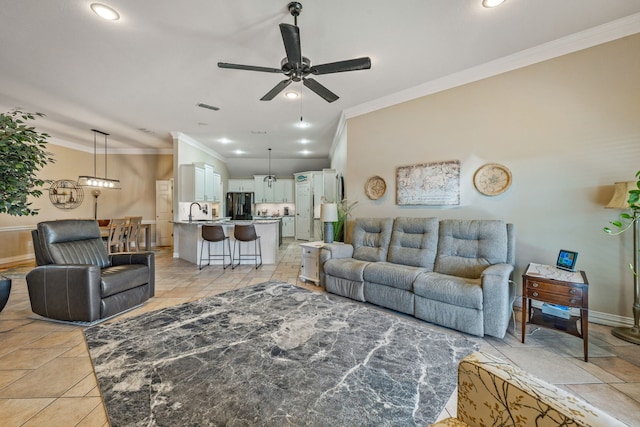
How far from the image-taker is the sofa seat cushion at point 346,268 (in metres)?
3.16

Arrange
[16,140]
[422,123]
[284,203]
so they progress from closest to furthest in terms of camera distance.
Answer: [16,140] → [422,123] → [284,203]

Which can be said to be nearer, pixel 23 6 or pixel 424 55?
pixel 23 6

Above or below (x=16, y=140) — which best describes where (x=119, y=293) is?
below

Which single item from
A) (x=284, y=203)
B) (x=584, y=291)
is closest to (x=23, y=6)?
(x=584, y=291)

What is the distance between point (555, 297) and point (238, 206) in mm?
8512

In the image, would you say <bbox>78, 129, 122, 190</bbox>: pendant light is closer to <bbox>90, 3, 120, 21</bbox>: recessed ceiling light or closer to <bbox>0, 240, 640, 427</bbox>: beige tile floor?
<bbox>0, 240, 640, 427</bbox>: beige tile floor

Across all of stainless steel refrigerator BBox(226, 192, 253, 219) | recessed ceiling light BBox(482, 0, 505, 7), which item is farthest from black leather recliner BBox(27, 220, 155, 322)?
stainless steel refrigerator BBox(226, 192, 253, 219)

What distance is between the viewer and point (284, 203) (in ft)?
31.9

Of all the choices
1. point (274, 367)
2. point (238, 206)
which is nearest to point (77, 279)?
point (274, 367)

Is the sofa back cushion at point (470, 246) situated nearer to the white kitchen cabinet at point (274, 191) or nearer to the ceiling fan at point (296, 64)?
the ceiling fan at point (296, 64)

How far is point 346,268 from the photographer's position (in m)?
3.28

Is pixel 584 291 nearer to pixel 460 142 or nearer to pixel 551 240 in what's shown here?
pixel 551 240

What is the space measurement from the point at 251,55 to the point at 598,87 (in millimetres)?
3658

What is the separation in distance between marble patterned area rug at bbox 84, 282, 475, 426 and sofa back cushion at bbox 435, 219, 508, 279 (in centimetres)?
75
